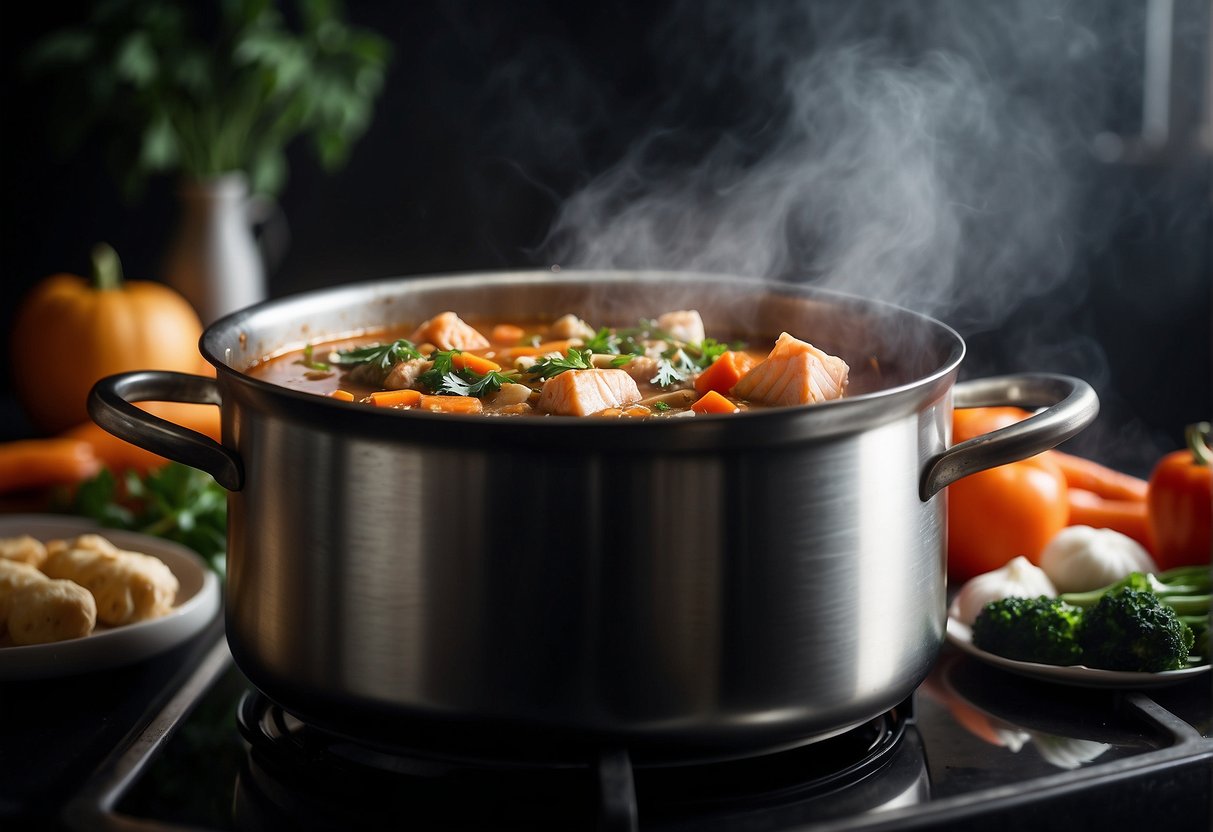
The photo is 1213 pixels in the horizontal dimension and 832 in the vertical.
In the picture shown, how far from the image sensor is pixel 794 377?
1.35 metres

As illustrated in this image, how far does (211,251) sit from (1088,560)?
2.13m

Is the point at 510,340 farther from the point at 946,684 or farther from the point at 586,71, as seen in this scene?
the point at 586,71

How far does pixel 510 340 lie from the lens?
1.73 metres

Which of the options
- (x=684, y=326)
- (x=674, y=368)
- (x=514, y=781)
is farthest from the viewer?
(x=684, y=326)

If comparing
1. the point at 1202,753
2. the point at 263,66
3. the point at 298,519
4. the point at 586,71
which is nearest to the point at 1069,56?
the point at 586,71

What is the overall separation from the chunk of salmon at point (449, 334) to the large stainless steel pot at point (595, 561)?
0.41 metres

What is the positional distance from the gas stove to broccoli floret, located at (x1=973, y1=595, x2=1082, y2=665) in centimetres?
5

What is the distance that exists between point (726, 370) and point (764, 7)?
6.97ft

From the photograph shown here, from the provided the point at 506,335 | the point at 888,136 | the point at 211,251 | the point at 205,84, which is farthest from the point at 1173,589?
the point at 205,84

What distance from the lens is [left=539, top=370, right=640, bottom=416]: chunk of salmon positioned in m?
1.32

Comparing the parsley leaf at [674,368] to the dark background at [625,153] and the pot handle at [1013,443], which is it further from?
the dark background at [625,153]

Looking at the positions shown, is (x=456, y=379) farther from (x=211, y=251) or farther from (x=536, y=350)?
(x=211, y=251)

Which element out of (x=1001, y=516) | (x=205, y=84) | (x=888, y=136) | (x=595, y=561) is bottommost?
(x=1001, y=516)

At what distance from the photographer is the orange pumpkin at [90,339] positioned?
2.71m
